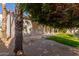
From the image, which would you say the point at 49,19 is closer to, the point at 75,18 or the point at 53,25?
the point at 53,25

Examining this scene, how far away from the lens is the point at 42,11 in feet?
5.73

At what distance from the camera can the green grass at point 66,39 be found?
1833mm

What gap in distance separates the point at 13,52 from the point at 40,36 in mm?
312

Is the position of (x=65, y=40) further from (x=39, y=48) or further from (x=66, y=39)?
(x=39, y=48)

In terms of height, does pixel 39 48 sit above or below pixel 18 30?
below

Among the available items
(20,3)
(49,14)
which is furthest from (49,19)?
(20,3)

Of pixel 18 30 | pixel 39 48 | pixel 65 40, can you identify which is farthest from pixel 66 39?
pixel 18 30

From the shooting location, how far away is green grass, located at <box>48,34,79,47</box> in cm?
183

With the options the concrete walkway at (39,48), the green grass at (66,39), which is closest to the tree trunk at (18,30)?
the concrete walkway at (39,48)

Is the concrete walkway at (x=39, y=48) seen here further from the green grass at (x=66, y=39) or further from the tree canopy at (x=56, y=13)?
the tree canopy at (x=56, y=13)

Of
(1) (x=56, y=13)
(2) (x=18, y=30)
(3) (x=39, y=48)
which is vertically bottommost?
(3) (x=39, y=48)

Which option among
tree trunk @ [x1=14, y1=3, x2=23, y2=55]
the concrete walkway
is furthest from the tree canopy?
the concrete walkway

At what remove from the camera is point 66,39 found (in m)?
1.88

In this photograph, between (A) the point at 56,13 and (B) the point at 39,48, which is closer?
(A) the point at 56,13
